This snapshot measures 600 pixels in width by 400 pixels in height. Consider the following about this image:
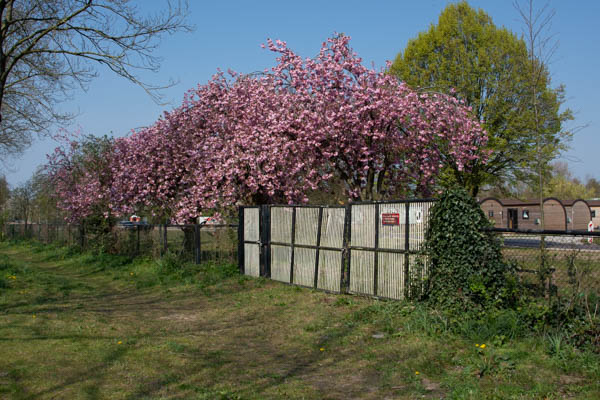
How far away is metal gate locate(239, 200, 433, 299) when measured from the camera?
9.73 meters

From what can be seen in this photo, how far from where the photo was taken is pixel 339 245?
11.6 metres

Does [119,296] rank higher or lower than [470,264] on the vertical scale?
lower

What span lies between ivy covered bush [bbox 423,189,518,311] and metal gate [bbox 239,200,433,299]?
1.77 ft

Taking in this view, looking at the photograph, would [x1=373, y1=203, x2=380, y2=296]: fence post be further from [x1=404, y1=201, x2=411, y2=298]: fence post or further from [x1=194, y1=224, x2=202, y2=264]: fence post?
[x1=194, y1=224, x2=202, y2=264]: fence post

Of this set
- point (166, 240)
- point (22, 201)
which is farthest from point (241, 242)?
point (22, 201)

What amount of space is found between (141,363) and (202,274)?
8.88 meters

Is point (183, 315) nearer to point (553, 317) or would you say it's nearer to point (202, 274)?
point (202, 274)

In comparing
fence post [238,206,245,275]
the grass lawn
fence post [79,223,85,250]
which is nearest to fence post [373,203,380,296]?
the grass lawn

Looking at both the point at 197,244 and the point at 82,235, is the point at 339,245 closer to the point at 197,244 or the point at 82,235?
the point at 197,244

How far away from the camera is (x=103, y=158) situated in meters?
24.0

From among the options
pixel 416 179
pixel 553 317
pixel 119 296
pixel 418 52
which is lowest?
pixel 119 296

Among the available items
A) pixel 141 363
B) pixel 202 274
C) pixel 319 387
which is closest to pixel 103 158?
pixel 202 274

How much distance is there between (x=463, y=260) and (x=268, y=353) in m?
3.37

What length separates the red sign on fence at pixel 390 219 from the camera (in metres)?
9.98
